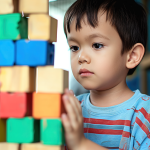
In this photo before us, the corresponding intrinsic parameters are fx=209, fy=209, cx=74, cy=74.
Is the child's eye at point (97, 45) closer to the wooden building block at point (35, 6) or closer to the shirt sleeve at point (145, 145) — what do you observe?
the wooden building block at point (35, 6)

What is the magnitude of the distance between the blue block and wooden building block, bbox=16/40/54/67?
0.01 m

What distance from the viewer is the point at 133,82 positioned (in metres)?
2.31

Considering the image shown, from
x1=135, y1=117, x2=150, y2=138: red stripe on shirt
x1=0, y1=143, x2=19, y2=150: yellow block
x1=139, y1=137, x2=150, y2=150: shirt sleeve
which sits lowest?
x1=139, y1=137, x2=150, y2=150: shirt sleeve

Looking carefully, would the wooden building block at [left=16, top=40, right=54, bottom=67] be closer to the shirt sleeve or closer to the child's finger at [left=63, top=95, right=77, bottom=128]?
the child's finger at [left=63, top=95, right=77, bottom=128]

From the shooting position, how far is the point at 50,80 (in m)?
0.51

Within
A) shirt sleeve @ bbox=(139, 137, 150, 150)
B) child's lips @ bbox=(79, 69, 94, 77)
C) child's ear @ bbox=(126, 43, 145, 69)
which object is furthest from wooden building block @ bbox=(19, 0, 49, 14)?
shirt sleeve @ bbox=(139, 137, 150, 150)

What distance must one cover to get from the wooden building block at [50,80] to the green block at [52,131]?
7 centimetres

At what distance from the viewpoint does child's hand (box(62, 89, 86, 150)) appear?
0.51m

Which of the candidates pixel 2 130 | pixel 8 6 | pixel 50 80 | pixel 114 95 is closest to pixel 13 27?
pixel 8 6

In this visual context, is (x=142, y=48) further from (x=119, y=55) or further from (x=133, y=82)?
(x=133, y=82)

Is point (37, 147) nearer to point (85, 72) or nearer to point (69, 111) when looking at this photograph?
point (69, 111)

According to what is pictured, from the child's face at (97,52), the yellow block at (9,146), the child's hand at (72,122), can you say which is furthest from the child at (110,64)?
the yellow block at (9,146)

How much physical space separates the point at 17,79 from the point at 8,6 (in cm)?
20

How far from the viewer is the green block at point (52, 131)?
50 centimetres
